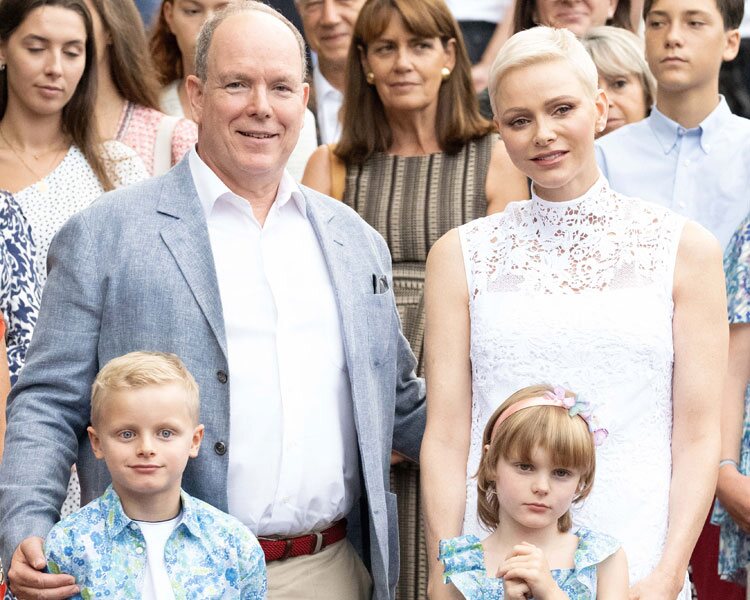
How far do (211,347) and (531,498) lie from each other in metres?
0.88

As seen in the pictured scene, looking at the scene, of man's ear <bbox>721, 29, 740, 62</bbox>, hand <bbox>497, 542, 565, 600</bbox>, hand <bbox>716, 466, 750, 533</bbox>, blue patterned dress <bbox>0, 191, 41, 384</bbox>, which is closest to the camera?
hand <bbox>497, 542, 565, 600</bbox>

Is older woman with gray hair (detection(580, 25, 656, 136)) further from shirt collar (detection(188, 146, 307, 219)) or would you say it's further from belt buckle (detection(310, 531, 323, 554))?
belt buckle (detection(310, 531, 323, 554))

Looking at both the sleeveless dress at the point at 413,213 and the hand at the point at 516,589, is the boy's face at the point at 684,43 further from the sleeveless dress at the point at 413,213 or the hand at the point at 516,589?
the hand at the point at 516,589

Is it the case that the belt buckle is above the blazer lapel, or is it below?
below

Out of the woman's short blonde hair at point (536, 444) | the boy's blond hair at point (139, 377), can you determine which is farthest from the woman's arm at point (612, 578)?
the boy's blond hair at point (139, 377)

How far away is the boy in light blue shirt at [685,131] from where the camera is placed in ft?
16.3

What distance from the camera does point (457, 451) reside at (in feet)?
11.8

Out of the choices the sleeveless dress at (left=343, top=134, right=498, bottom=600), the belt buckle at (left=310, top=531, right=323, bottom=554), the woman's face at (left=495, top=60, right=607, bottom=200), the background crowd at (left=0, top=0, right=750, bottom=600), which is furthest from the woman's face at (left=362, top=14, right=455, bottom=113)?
the belt buckle at (left=310, top=531, right=323, bottom=554)

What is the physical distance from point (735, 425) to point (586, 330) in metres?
0.92

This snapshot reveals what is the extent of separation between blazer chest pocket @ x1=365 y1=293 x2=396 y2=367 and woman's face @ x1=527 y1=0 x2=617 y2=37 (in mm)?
2378

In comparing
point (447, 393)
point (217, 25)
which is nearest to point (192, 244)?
point (217, 25)

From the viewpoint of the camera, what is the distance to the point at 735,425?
417cm

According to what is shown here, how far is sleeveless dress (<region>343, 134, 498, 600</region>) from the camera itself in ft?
16.1

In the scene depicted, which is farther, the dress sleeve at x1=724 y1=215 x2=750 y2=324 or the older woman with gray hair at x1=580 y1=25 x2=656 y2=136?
the older woman with gray hair at x1=580 y1=25 x2=656 y2=136
